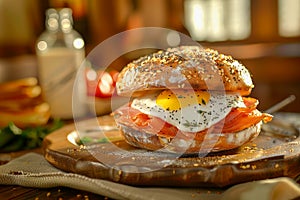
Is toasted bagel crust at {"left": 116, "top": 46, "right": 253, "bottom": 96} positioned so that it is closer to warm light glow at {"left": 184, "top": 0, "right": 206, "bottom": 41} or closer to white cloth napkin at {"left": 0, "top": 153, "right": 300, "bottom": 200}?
white cloth napkin at {"left": 0, "top": 153, "right": 300, "bottom": 200}

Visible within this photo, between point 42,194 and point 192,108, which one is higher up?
point 192,108

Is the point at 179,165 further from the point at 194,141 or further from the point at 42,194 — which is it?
the point at 42,194

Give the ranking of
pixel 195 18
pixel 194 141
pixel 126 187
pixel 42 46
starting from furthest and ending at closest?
pixel 195 18
pixel 42 46
pixel 194 141
pixel 126 187

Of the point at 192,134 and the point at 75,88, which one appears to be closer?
the point at 192,134

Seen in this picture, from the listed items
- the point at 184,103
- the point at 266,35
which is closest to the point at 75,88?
the point at 184,103

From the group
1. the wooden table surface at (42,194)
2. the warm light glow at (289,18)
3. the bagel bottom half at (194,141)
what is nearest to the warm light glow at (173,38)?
the warm light glow at (289,18)

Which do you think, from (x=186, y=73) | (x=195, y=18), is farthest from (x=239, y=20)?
(x=186, y=73)

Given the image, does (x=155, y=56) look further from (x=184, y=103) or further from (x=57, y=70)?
(x=57, y=70)

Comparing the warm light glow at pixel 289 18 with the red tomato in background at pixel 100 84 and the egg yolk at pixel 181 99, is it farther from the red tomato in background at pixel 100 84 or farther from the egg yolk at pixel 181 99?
the egg yolk at pixel 181 99
